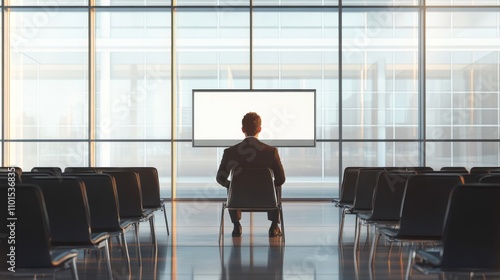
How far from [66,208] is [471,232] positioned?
222cm

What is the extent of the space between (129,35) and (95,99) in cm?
139

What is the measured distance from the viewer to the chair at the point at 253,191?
542 centimetres

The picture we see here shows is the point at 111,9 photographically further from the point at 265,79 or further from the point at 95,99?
the point at 265,79

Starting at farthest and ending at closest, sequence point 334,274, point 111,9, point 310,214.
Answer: point 111,9 < point 310,214 < point 334,274

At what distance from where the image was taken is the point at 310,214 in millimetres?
8250

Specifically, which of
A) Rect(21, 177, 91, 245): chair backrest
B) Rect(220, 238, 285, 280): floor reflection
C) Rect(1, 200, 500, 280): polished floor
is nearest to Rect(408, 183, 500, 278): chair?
Rect(1, 200, 500, 280): polished floor

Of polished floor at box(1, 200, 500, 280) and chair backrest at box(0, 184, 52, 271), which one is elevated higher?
chair backrest at box(0, 184, 52, 271)

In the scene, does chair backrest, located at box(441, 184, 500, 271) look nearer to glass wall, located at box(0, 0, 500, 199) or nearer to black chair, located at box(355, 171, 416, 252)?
black chair, located at box(355, 171, 416, 252)

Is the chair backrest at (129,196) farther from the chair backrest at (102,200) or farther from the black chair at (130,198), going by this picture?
the chair backrest at (102,200)

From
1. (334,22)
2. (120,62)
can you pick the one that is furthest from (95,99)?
(334,22)

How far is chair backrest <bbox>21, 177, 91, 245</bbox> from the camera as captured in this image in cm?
325

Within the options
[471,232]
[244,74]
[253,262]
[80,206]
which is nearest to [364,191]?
[253,262]

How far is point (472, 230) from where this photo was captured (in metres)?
2.65

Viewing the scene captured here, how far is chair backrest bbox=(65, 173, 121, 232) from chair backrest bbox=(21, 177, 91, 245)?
1.88 feet
